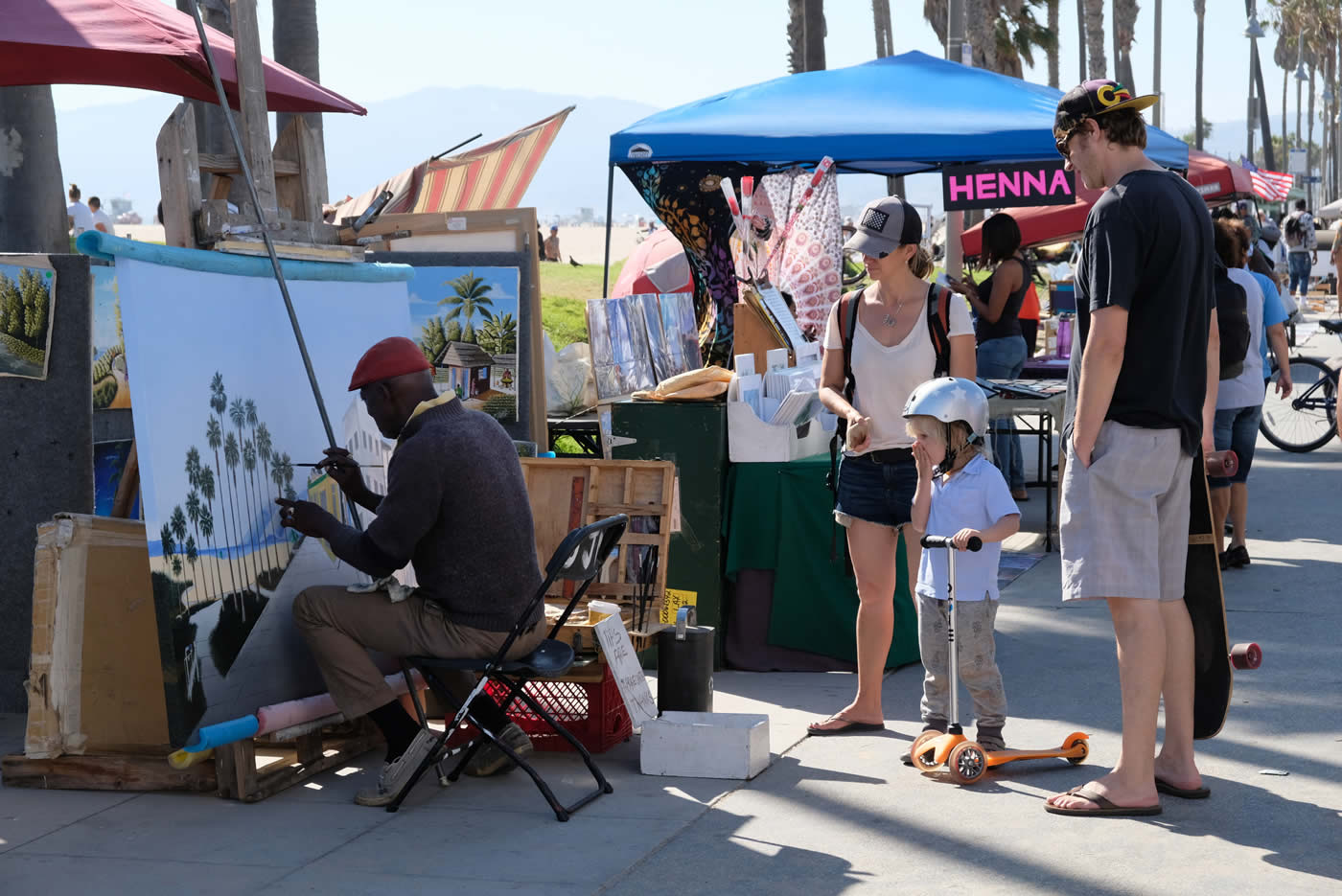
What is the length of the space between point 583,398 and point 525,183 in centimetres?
333

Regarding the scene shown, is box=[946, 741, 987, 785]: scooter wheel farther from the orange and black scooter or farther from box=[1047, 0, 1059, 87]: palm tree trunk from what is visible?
box=[1047, 0, 1059, 87]: palm tree trunk

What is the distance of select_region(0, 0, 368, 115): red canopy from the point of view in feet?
17.3

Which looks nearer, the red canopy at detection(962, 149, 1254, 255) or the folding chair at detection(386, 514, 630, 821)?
the folding chair at detection(386, 514, 630, 821)

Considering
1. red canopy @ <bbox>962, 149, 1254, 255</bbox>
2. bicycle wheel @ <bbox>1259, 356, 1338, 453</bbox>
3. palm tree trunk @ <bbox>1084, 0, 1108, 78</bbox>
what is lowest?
bicycle wheel @ <bbox>1259, 356, 1338, 453</bbox>

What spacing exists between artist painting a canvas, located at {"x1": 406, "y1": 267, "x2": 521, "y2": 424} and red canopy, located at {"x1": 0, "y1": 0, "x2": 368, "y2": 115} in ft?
2.99

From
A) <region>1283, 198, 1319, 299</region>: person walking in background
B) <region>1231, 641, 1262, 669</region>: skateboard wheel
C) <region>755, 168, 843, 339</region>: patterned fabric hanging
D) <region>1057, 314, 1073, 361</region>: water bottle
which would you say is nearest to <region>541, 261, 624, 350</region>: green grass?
<region>1057, 314, 1073, 361</region>: water bottle

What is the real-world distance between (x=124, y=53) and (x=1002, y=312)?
5.81 m

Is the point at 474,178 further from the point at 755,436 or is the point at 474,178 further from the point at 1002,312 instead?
the point at 755,436

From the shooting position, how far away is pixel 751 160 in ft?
28.4

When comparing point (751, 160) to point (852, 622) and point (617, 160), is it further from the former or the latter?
point (852, 622)

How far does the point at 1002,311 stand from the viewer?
374 inches

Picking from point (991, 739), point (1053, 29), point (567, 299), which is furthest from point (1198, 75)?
point (991, 739)

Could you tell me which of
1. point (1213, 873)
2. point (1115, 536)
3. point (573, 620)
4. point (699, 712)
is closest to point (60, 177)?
point (573, 620)

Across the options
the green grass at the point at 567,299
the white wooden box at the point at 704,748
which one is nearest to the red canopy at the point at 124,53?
A: the white wooden box at the point at 704,748
